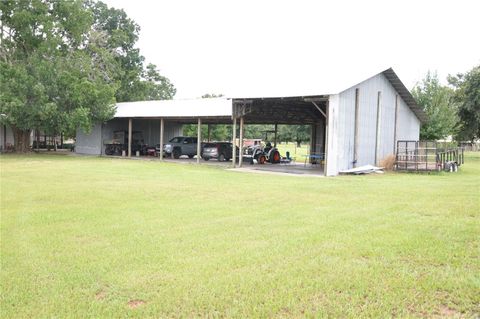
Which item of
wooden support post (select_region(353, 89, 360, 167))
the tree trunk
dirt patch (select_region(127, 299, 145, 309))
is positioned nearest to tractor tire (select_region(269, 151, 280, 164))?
wooden support post (select_region(353, 89, 360, 167))

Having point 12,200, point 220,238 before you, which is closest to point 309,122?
point 12,200

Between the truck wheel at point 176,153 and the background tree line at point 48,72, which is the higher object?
the background tree line at point 48,72

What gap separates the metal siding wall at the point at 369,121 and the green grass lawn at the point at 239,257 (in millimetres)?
9118

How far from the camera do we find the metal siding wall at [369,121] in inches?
760

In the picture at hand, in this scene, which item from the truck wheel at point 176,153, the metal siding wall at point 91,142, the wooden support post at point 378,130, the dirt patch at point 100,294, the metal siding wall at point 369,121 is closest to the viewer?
the dirt patch at point 100,294

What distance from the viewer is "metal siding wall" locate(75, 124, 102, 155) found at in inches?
1305

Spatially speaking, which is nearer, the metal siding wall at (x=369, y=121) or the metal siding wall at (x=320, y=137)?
the metal siding wall at (x=369, y=121)

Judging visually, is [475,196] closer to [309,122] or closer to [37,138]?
[309,122]

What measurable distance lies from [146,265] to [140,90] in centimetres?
4007

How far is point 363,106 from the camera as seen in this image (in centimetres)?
2077

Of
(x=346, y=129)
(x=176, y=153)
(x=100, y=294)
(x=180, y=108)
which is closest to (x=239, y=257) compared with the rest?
(x=100, y=294)

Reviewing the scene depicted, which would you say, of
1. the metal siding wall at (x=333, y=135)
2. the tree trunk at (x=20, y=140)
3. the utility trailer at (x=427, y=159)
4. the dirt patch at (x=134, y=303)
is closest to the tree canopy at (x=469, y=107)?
the utility trailer at (x=427, y=159)

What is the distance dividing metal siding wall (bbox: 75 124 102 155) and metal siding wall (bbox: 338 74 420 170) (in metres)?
20.3

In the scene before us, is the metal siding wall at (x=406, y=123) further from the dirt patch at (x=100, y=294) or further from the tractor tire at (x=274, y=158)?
the dirt patch at (x=100, y=294)
